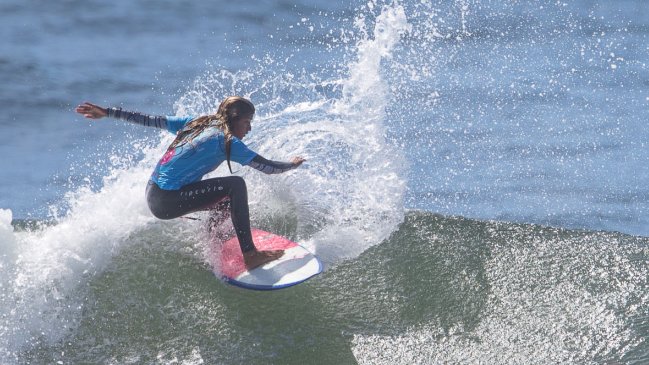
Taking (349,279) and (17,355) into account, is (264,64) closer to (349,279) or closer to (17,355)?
(349,279)

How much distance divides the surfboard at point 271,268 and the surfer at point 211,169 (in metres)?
0.08

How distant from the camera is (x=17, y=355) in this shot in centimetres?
530

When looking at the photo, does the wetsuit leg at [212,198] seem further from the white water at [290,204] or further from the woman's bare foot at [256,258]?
the white water at [290,204]

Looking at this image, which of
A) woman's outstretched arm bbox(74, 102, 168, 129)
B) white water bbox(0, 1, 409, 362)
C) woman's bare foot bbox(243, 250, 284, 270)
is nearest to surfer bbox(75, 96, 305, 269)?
woman's bare foot bbox(243, 250, 284, 270)

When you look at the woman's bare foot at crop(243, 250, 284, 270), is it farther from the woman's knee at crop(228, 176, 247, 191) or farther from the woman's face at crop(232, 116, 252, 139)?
the woman's face at crop(232, 116, 252, 139)

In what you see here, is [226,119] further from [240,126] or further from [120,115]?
[120,115]

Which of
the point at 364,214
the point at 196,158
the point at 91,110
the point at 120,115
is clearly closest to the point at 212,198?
the point at 196,158

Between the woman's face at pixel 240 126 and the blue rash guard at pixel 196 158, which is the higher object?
the woman's face at pixel 240 126

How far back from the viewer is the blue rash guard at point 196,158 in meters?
5.76

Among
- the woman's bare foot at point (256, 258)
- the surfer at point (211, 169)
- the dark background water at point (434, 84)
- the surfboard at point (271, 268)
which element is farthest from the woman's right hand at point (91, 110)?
the dark background water at point (434, 84)

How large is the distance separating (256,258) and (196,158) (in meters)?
0.80

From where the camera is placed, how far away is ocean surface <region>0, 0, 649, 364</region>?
18.3ft

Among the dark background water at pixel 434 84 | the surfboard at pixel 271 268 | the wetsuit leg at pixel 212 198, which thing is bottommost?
the dark background water at pixel 434 84

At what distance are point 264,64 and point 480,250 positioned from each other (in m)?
6.75
